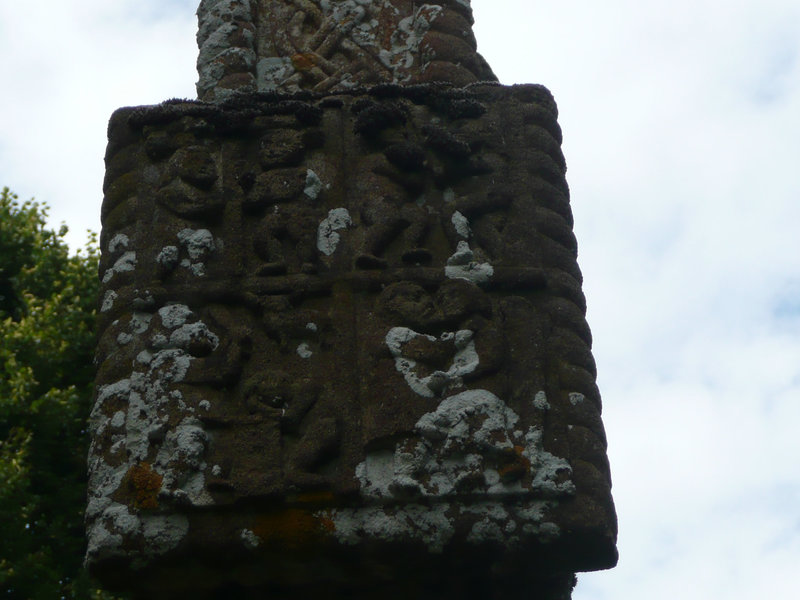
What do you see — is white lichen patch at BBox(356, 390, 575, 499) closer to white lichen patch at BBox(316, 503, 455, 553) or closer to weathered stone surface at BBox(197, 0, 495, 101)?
white lichen patch at BBox(316, 503, 455, 553)

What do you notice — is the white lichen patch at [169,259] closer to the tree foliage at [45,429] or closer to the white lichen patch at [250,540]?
the white lichen patch at [250,540]

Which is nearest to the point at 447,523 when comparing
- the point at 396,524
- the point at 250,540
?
the point at 396,524

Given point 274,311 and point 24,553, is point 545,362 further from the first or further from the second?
point 24,553

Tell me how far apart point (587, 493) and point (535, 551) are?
0.17 m

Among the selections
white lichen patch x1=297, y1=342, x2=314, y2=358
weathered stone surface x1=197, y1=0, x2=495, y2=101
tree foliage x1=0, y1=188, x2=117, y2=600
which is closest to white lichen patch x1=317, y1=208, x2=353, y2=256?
white lichen patch x1=297, y1=342, x2=314, y2=358

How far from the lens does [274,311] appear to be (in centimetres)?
303

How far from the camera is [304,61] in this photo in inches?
148

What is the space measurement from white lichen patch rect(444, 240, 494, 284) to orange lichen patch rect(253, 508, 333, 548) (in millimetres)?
677

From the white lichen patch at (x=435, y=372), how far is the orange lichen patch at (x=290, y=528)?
37cm

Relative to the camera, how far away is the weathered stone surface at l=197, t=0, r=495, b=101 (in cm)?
372

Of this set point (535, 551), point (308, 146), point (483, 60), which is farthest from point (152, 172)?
point (535, 551)

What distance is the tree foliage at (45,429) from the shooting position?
30.6 ft

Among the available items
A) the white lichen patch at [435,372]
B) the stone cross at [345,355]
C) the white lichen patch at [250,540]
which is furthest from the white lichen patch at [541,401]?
the white lichen patch at [250,540]

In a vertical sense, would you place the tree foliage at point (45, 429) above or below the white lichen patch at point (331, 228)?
above
